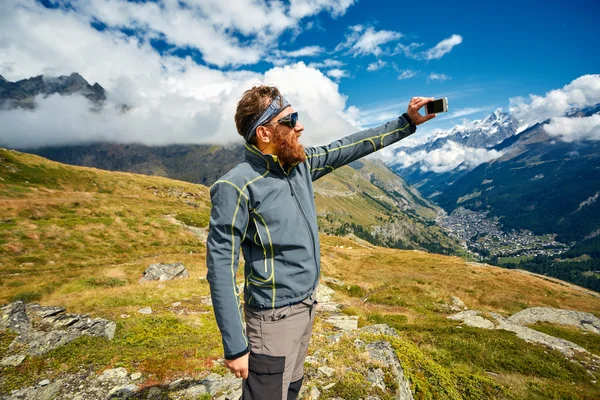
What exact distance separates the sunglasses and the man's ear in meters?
0.23

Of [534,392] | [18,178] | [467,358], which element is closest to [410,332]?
[467,358]

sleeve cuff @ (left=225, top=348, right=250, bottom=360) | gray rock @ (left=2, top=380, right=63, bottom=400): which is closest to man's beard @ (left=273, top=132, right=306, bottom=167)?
sleeve cuff @ (left=225, top=348, right=250, bottom=360)

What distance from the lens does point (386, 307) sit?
84.0 feet

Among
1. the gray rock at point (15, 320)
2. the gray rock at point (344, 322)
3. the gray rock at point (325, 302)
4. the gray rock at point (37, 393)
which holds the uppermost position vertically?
the gray rock at point (15, 320)

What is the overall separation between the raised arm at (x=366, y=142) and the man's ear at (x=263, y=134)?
116 centimetres

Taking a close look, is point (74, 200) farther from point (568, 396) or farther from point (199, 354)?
point (568, 396)

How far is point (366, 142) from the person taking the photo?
5246mm

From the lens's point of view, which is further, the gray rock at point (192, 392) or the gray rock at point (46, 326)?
the gray rock at point (46, 326)

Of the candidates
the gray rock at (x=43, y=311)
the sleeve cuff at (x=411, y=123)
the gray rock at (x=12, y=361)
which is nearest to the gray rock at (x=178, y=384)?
the gray rock at (x=12, y=361)

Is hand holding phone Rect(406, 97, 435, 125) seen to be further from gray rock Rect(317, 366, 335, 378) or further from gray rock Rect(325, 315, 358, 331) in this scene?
gray rock Rect(325, 315, 358, 331)

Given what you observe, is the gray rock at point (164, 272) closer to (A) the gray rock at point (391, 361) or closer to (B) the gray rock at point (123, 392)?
(B) the gray rock at point (123, 392)

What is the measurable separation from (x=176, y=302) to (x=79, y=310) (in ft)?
17.4

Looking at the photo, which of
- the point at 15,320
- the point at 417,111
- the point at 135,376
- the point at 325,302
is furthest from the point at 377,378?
the point at 325,302

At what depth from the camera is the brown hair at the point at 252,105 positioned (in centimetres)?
398
